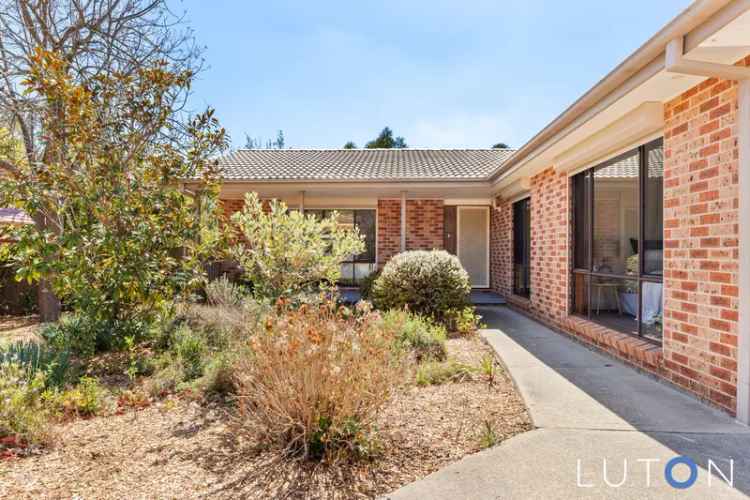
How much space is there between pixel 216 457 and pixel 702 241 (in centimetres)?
446

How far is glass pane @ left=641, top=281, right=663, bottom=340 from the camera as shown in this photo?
16.7ft

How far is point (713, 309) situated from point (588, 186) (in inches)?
123

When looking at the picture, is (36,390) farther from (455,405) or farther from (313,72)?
(313,72)

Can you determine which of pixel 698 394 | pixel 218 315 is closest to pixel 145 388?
pixel 218 315

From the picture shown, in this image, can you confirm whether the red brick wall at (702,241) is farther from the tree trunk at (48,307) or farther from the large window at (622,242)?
the tree trunk at (48,307)

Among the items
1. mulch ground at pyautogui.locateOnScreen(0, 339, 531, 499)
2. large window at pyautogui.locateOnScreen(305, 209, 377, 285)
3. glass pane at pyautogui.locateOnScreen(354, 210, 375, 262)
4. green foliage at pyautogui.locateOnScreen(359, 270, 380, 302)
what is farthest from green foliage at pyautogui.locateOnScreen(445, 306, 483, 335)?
glass pane at pyautogui.locateOnScreen(354, 210, 375, 262)

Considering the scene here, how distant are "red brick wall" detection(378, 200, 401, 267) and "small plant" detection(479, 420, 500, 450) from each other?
924 centimetres

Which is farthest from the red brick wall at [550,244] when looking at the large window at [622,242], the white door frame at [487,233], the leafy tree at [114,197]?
the leafy tree at [114,197]

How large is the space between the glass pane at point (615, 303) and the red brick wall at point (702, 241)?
3.55 ft

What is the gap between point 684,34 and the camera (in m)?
3.44

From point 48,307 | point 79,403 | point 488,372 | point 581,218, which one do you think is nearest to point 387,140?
point 48,307

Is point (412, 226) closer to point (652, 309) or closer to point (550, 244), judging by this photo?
point (550, 244)

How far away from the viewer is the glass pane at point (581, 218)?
6.76m

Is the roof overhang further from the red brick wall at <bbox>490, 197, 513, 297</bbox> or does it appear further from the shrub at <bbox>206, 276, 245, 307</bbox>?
the shrub at <bbox>206, 276, 245, 307</bbox>
